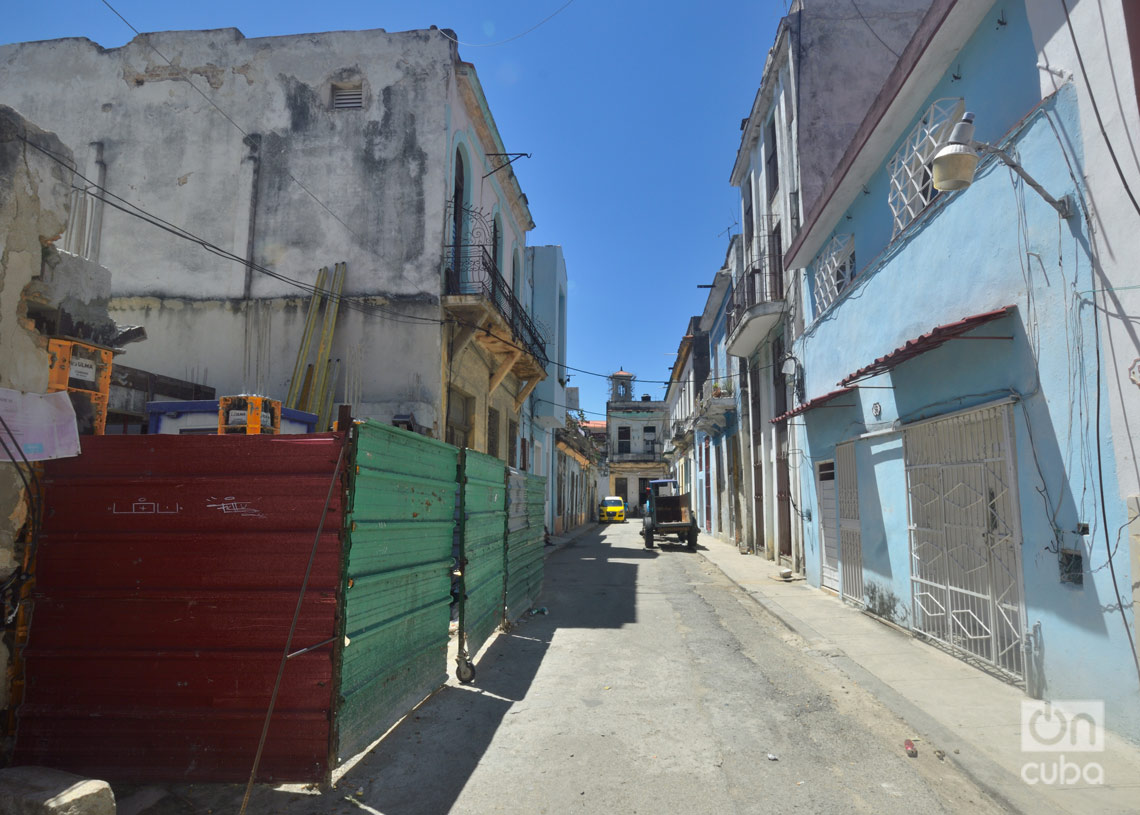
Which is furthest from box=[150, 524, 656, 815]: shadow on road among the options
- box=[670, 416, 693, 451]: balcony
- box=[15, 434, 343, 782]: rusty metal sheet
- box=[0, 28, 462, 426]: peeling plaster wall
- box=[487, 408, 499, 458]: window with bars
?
box=[670, 416, 693, 451]: balcony

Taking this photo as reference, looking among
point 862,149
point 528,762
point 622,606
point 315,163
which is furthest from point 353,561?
point 315,163

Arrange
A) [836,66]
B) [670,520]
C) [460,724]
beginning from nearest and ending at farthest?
[460,724] → [836,66] → [670,520]

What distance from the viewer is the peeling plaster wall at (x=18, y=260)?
147 inches

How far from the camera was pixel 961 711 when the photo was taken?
5098 mm

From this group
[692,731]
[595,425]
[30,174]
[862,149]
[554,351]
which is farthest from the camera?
[595,425]

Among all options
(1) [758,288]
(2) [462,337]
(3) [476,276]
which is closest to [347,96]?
(3) [476,276]

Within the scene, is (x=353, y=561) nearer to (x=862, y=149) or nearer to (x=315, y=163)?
(x=862, y=149)

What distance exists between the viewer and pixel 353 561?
3996 millimetres

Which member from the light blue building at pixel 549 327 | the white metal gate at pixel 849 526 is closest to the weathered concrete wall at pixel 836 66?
the white metal gate at pixel 849 526

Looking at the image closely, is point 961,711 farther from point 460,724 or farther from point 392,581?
point 392,581

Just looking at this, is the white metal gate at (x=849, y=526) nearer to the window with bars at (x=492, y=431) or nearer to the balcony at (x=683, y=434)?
the window with bars at (x=492, y=431)

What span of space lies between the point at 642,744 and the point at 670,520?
20.2m

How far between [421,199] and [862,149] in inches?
275

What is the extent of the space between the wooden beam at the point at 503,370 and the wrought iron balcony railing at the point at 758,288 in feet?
17.6
